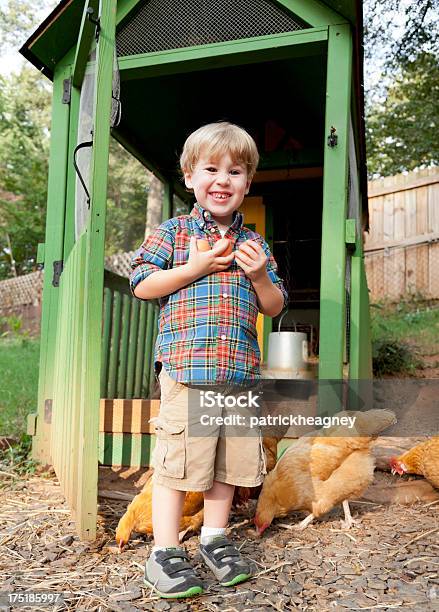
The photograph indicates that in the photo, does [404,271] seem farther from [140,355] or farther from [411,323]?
[140,355]

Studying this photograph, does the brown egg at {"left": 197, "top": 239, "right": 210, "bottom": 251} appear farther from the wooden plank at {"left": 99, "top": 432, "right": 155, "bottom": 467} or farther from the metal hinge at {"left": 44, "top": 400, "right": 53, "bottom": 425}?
the metal hinge at {"left": 44, "top": 400, "right": 53, "bottom": 425}

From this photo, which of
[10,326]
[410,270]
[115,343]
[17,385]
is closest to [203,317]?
[115,343]

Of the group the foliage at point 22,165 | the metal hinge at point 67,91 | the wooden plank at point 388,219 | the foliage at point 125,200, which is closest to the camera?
the metal hinge at point 67,91

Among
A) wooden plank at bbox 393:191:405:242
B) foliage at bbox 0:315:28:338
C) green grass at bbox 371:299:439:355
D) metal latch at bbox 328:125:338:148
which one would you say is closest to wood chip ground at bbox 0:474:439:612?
metal latch at bbox 328:125:338:148

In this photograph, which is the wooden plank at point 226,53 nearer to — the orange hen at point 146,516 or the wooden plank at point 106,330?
the wooden plank at point 106,330

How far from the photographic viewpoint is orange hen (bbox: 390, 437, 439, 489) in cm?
296

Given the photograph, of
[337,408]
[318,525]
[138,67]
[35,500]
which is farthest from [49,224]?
[318,525]

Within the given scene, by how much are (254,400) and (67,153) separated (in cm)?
256

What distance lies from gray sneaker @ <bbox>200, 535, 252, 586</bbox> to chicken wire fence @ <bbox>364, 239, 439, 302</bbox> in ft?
30.6

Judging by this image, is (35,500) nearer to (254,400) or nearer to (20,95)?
(254,400)

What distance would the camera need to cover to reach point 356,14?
326 cm

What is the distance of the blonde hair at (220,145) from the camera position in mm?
2123

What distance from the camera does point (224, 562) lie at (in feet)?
6.51

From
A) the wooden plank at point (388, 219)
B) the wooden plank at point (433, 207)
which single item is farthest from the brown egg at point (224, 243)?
the wooden plank at point (388, 219)
